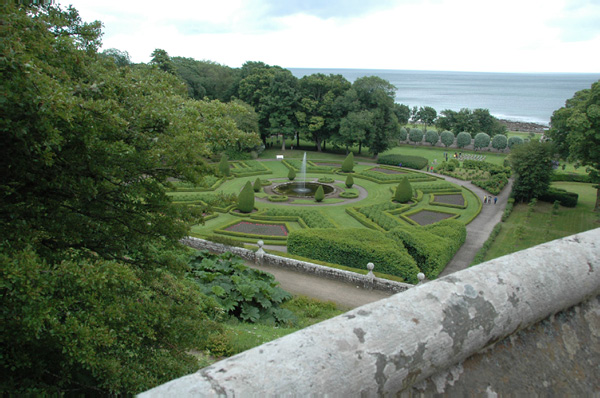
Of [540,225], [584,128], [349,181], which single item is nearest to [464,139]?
[349,181]

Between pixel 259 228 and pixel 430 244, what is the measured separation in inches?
426

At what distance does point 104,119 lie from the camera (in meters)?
6.25

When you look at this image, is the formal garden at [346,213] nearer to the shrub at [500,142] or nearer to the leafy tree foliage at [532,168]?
the leafy tree foliage at [532,168]

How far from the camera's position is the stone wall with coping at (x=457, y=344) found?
1.91 meters

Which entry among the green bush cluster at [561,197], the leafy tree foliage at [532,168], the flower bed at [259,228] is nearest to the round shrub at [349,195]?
the flower bed at [259,228]

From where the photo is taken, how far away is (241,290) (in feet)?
47.4

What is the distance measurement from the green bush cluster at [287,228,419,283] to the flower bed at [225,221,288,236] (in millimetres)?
Result: 4378

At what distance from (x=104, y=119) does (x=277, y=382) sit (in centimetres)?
557

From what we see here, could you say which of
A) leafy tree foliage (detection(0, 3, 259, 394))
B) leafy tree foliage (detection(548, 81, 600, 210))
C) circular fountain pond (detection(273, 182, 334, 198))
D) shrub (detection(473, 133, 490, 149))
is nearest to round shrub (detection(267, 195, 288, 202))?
circular fountain pond (detection(273, 182, 334, 198))

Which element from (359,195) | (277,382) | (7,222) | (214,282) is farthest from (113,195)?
(359,195)

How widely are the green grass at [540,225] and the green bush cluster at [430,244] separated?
2318 mm

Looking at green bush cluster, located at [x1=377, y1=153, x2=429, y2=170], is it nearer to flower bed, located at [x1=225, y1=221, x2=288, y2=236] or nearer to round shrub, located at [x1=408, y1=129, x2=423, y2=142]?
round shrub, located at [x1=408, y1=129, x2=423, y2=142]

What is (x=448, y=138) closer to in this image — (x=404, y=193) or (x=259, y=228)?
(x=404, y=193)

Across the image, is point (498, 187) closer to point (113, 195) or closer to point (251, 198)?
point (251, 198)
